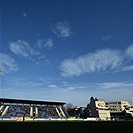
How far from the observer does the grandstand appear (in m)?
70.3

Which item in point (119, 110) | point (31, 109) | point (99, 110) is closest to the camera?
point (31, 109)

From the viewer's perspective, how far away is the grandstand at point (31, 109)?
7031 centimetres

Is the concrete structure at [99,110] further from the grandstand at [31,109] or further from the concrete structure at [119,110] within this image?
the grandstand at [31,109]

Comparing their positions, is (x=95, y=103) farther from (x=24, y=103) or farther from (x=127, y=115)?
(x=24, y=103)

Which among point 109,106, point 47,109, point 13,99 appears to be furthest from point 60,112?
point 109,106

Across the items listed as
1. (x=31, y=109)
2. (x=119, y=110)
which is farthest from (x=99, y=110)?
(x=31, y=109)

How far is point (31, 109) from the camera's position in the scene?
249 feet

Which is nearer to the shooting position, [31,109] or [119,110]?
[31,109]

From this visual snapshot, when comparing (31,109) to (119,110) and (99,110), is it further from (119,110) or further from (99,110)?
(119,110)

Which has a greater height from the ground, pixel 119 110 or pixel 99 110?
pixel 119 110

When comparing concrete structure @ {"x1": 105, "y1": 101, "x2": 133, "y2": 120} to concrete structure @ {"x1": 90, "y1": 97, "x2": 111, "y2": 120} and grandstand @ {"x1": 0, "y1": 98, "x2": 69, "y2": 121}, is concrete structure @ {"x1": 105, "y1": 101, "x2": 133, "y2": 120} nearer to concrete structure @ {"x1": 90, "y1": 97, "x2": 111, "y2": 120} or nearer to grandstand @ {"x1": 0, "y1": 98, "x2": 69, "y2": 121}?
concrete structure @ {"x1": 90, "y1": 97, "x2": 111, "y2": 120}

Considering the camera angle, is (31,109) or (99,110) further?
(99,110)

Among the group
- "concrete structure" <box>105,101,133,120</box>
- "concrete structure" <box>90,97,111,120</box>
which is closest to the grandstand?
"concrete structure" <box>90,97,111,120</box>

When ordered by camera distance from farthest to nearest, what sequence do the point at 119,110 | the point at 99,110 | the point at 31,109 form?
1. the point at 119,110
2. the point at 99,110
3. the point at 31,109
